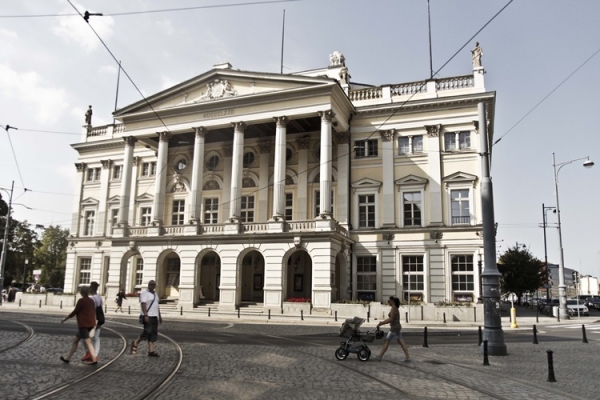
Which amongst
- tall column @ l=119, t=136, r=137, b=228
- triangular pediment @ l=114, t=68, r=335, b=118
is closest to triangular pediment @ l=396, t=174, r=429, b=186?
triangular pediment @ l=114, t=68, r=335, b=118

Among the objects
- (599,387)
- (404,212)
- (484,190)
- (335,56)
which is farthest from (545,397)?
(335,56)

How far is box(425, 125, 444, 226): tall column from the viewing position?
3605 centimetres

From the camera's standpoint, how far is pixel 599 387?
1020 centimetres

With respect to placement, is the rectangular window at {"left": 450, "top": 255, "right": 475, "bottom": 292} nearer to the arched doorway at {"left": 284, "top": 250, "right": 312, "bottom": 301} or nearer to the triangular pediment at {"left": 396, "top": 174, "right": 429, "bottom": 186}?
the triangular pediment at {"left": 396, "top": 174, "right": 429, "bottom": 186}

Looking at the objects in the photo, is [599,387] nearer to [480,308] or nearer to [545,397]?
[545,397]

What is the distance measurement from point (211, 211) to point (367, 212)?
44.4 ft

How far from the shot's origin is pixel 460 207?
36062mm

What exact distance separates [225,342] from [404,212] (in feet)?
75.2

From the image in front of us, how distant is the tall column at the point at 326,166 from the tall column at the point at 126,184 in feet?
54.8

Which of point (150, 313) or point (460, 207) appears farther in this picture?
point (460, 207)

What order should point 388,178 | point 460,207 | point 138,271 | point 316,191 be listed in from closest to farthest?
point 460,207
point 388,178
point 316,191
point 138,271

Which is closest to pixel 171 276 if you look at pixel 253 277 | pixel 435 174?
pixel 253 277

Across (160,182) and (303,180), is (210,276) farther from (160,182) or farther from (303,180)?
(303,180)

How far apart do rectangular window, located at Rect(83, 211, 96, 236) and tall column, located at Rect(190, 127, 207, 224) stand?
17.5 metres
